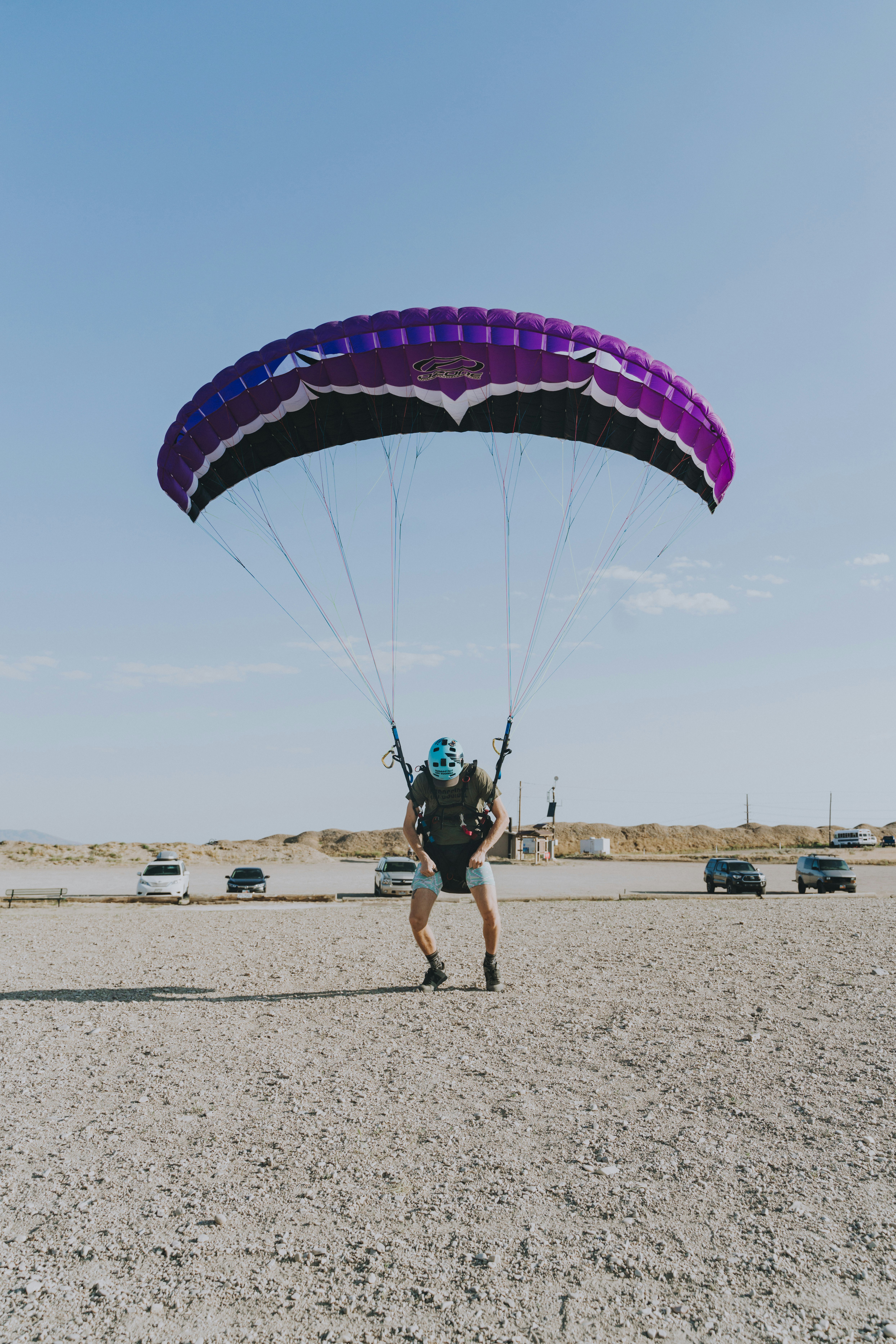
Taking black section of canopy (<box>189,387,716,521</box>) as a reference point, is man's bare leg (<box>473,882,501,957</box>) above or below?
below

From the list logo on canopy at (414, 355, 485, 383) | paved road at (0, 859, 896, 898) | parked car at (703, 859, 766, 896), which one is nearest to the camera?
logo on canopy at (414, 355, 485, 383)

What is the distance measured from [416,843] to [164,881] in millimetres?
19937

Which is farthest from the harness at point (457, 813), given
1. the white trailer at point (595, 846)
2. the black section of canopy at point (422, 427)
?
the white trailer at point (595, 846)

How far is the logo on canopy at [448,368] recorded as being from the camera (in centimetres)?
1035

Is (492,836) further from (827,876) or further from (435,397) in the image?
(827,876)

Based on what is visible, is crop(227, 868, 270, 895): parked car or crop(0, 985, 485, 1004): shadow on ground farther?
crop(227, 868, 270, 895): parked car

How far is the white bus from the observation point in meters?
72.9

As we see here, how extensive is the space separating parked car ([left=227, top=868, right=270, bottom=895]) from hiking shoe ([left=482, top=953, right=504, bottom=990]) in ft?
66.4

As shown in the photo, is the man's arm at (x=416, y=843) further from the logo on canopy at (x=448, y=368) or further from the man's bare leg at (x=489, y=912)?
the logo on canopy at (x=448, y=368)

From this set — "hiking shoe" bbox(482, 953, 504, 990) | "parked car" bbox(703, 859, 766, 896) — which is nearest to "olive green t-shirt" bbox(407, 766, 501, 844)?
"hiking shoe" bbox(482, 953, 504, 990)

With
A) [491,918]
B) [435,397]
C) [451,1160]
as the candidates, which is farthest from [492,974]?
[435,397]

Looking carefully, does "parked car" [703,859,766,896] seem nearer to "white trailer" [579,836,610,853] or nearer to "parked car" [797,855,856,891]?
"parked car" [797,855,856,891]

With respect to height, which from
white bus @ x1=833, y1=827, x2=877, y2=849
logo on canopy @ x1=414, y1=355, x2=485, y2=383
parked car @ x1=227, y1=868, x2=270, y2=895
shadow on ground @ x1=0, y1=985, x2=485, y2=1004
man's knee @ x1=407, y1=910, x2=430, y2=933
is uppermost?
logo on canopy @ x1=414, y1=355, x2=485, y2=383

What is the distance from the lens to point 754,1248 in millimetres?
2918
